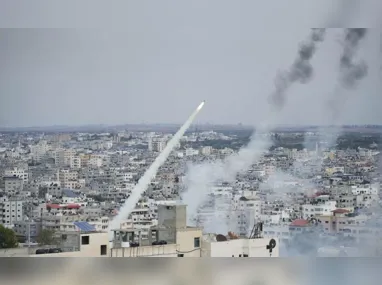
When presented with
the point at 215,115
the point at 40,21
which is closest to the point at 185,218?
the point at 215,115

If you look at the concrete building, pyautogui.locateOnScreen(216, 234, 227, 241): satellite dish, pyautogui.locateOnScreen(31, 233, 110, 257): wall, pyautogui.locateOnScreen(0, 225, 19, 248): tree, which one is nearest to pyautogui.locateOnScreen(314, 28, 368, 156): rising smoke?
the concrete building

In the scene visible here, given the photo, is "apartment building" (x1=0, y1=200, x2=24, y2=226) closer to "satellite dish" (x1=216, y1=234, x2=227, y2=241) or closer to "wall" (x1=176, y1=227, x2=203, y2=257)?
"wall" (x1=176, y1=227, x2=203, y2=257)

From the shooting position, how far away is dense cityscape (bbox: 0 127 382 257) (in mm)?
6547

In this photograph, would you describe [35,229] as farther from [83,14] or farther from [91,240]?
[83,14]

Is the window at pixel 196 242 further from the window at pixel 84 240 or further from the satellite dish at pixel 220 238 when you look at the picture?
the window at pixel 84 240

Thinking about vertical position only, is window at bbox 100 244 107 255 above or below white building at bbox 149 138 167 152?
below

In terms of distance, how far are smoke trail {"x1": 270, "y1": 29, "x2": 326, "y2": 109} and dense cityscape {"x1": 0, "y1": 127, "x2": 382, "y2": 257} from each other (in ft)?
0.76

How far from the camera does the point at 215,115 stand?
6.53 m

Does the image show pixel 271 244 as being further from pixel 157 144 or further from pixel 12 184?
pixel 12 184

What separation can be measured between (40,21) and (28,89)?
1.64 feet

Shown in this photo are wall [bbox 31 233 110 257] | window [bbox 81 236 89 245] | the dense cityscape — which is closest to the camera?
wall [bbox 31 233 110 257]

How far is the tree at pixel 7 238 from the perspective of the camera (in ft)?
21.5

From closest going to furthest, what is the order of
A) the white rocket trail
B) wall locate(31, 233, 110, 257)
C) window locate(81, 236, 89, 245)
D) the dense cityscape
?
wall locate(31, 233, 110, 257) < window locate(81, 236, 89, 245) < the dense cityscape < the white rocket trail

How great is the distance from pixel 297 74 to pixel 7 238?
83.2 inches
